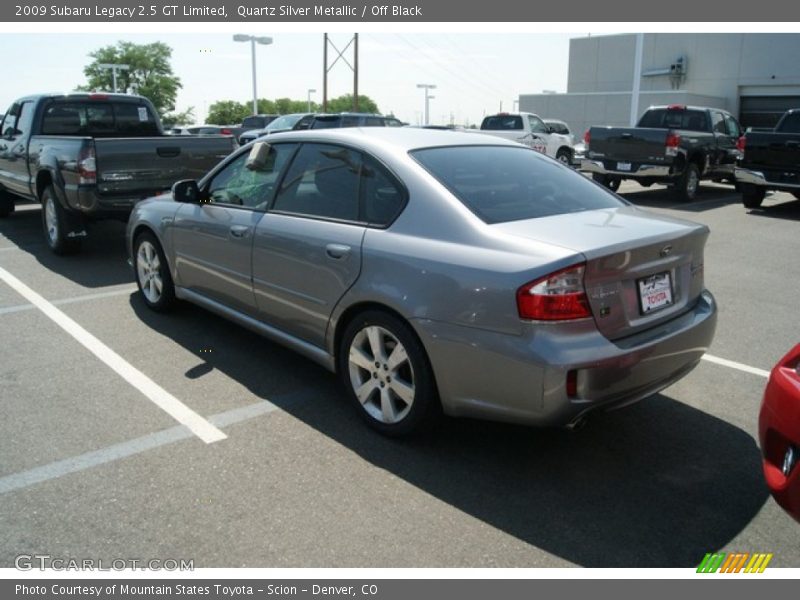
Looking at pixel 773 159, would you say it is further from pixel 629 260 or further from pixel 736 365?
pixel 629 260

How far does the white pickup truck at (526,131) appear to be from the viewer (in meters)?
20.0

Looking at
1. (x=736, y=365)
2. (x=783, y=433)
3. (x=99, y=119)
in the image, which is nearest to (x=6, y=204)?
(x=99, y=119)

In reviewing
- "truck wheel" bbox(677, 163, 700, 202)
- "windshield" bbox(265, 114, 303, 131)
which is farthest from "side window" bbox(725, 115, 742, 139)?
"windshield" bbox(265, 114, 303, 131)

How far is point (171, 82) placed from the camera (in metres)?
68.9

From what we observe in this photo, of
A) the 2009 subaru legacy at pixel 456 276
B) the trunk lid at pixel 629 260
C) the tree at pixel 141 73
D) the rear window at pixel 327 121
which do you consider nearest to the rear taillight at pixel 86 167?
the 2009 subaru legacy at pixel 456 276

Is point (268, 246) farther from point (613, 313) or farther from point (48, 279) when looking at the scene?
point (48, 279)

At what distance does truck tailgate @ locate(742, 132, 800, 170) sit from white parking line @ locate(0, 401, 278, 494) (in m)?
12.0

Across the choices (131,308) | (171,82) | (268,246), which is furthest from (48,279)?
(171,82)

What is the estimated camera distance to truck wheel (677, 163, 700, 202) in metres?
14.4

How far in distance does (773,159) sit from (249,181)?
11.5 m

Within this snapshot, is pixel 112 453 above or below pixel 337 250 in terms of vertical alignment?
below

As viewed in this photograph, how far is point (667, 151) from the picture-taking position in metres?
13.9

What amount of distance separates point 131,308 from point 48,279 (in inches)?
67.5

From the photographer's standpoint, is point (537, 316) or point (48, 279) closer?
point (537, 316)
